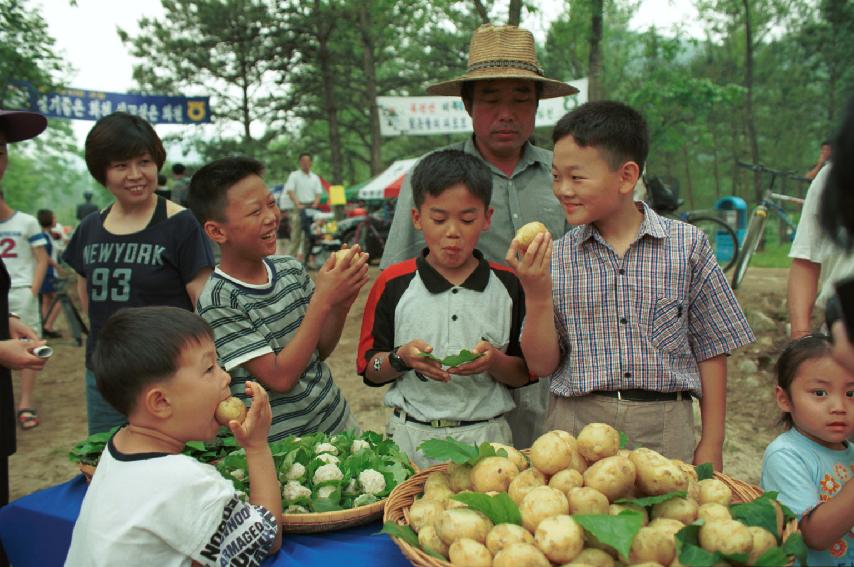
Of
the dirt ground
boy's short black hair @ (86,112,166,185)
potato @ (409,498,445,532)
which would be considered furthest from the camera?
the dirt ground

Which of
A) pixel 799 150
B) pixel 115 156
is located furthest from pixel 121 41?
pixel 799 150

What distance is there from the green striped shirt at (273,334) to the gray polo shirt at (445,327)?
240 mm

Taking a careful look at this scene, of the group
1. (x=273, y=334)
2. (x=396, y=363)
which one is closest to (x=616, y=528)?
(x=396, y=363)

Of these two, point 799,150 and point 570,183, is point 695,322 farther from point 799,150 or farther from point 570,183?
point 799,150

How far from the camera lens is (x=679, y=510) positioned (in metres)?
1.50

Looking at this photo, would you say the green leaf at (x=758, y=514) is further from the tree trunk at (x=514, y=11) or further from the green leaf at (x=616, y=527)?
the tree trunk at (x=514, y=11)

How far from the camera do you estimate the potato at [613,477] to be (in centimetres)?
154

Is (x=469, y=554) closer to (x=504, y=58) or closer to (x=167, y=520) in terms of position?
(x=167, y=520)

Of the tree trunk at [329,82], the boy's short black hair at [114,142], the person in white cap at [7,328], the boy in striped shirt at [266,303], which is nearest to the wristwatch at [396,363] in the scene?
the boy in striped shirt at [266,303]

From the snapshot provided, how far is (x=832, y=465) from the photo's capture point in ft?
6.42

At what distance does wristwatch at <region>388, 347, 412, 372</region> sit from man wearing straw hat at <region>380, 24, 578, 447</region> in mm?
740

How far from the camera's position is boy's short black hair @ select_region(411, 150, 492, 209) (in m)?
2.28

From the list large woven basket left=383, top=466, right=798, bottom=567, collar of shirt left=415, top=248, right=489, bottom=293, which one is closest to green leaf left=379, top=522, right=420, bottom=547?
large woven basket left=383, top=466, right=798, bottom=567

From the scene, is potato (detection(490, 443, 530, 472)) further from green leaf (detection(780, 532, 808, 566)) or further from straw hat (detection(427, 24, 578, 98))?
straw hat (detection(427, 24, 578, 98))
